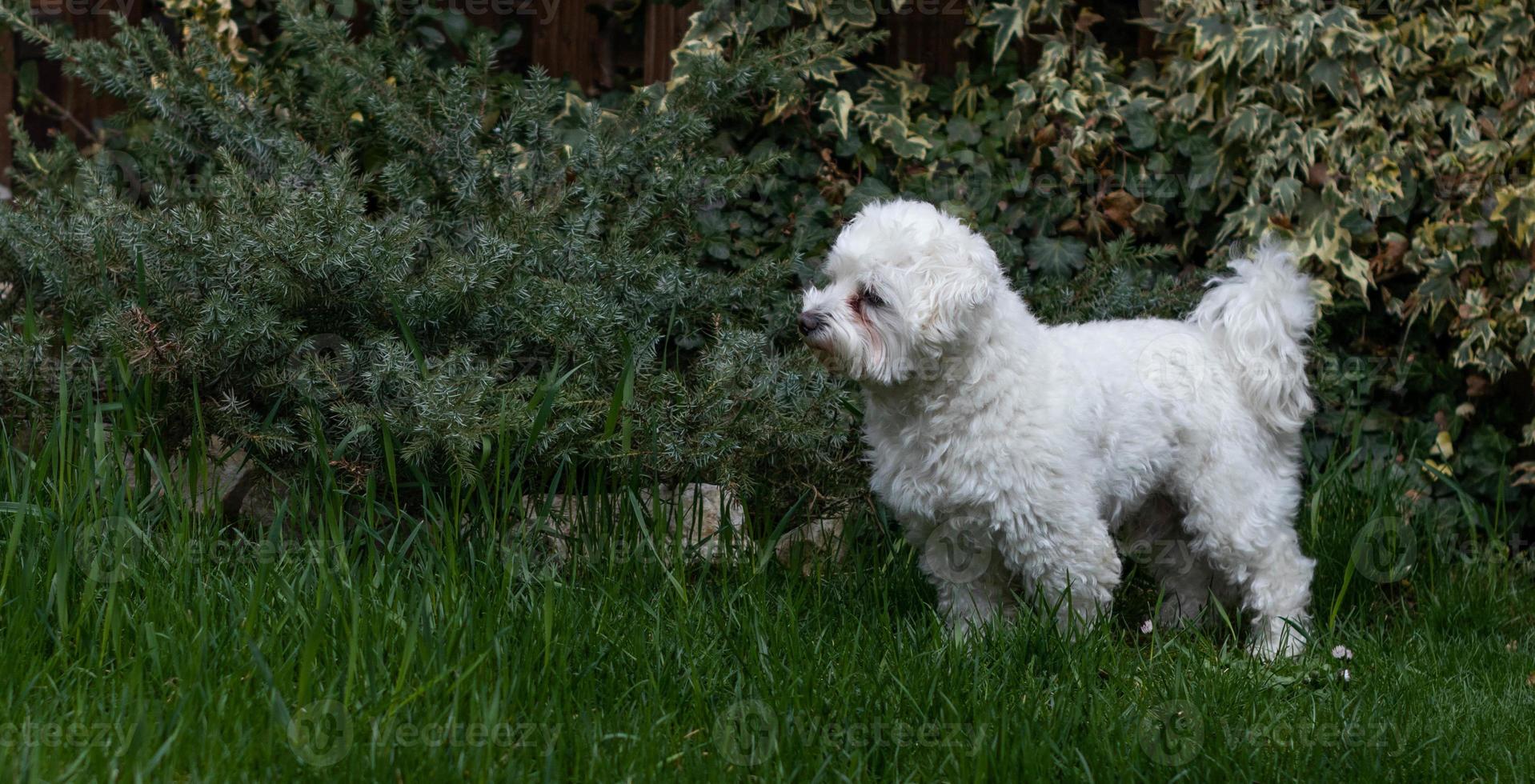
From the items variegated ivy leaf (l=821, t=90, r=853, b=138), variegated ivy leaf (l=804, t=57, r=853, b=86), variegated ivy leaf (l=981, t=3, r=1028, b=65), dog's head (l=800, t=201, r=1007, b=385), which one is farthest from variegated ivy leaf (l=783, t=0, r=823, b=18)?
dog's head (l=800, t=201, r=1007, b=385)

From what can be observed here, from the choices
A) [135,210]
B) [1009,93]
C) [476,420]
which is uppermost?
[1009,93]

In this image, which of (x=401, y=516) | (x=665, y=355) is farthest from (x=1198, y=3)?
(x=401, y=516)

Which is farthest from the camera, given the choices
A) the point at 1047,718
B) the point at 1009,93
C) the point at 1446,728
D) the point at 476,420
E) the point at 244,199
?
the point at 1009,93

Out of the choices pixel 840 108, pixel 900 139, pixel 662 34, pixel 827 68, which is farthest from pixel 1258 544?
pixel 662 34

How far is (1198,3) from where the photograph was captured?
4297 mm

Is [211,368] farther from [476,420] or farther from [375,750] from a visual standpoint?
[375,750]

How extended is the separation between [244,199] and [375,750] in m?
Result: 1.80

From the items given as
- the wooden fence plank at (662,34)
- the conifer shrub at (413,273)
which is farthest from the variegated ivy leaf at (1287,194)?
the wooden fence plank at (662,34)

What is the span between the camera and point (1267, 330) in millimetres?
3234

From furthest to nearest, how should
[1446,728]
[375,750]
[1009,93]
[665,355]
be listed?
1. [1009,93]
2. [665,355]
3. [1446,728]
4. [375,750]

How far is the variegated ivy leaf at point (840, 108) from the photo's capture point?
448cm

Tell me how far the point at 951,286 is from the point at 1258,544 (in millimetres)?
1128

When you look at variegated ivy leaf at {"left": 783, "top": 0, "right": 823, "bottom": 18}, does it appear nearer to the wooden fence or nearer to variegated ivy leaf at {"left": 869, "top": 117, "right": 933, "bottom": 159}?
the wooden fence

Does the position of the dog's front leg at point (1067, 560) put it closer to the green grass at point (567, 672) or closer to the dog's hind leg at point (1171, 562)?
the green grass at point (567, 672)
